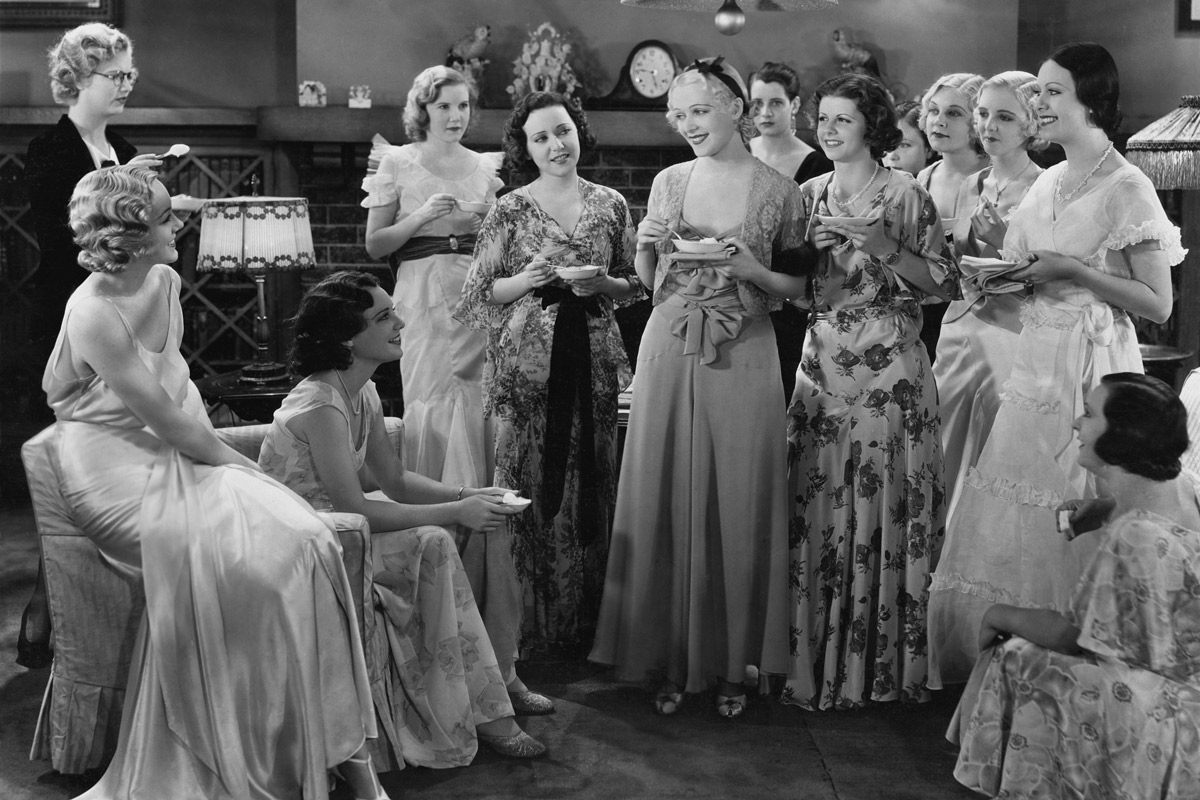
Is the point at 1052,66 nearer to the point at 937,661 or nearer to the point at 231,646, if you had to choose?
the point at 937,661

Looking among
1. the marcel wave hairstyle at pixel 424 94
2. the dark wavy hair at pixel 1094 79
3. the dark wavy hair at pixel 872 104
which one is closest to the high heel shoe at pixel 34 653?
the marcel wave hairstyle at pixel 424 94

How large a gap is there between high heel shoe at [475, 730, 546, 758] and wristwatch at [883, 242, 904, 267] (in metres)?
Answer: 1.42

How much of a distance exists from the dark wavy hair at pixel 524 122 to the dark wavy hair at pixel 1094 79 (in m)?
1.27

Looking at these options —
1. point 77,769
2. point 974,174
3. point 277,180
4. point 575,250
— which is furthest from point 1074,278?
point 277,180

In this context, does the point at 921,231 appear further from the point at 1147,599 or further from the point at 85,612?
the point at 85,612

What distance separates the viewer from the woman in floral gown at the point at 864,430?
3160 mm

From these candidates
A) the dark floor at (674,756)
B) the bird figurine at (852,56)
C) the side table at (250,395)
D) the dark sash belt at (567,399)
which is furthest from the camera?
the bird figurine at (852,56)

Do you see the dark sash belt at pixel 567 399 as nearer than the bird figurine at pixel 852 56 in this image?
Yes

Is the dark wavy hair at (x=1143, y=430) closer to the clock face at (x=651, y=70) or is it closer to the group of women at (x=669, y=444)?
the group of women at (x=669, y=444)

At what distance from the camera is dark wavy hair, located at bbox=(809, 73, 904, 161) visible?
311cm

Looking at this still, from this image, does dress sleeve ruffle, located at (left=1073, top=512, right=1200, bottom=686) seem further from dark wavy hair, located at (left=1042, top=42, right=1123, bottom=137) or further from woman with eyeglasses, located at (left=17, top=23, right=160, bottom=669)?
woman with eyeglasses, located at (left=17, top=23, right=160, bottom=669)

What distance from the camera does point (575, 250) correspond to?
136 inches

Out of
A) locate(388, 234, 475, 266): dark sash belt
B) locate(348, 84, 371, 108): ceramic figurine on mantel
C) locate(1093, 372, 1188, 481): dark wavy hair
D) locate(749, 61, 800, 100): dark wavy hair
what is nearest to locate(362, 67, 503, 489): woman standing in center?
locate(388, 234, 475, 266): dark sash belt

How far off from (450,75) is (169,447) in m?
1.69
